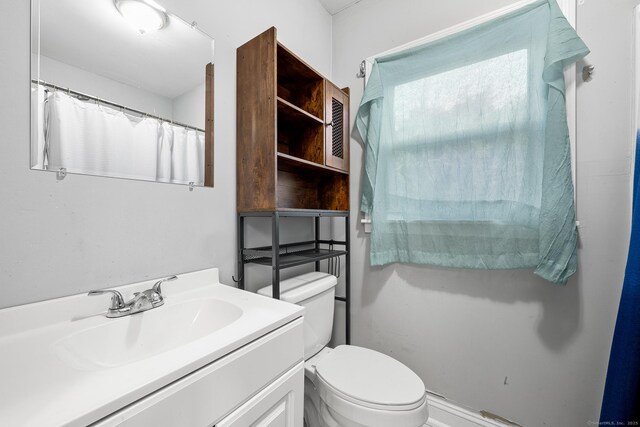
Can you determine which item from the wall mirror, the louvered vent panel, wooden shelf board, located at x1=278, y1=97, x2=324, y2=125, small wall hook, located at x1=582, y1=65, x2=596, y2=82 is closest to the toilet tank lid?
the wall mirror

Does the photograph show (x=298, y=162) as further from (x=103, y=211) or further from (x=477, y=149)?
(x=477, y=149)

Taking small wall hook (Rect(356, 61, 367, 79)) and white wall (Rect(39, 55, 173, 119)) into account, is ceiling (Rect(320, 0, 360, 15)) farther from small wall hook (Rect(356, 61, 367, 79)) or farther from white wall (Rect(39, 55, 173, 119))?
white wall (Rect(39, 55, 173, 119))

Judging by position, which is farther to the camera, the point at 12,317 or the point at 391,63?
the point at 391,63

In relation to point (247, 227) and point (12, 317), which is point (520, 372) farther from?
point (12, 317)

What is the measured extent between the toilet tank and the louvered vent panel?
28.7 inches

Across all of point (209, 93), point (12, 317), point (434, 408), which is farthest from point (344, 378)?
point (209, 93)

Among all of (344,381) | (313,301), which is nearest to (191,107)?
(313,301)

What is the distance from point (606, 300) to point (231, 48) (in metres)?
1.92

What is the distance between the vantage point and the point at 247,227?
3.98 feet

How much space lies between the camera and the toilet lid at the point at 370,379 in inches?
35.3

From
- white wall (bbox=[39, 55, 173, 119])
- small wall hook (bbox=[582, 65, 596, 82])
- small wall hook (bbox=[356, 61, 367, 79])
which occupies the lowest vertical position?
white wall (bbox=[39, 55, 173, 119])

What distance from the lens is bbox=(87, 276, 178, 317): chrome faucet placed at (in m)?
0.73

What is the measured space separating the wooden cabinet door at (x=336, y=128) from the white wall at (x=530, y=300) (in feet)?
1.34

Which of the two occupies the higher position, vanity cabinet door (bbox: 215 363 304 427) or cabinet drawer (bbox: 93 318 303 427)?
cabinet drawer (bbox: 93 318 303 427)
